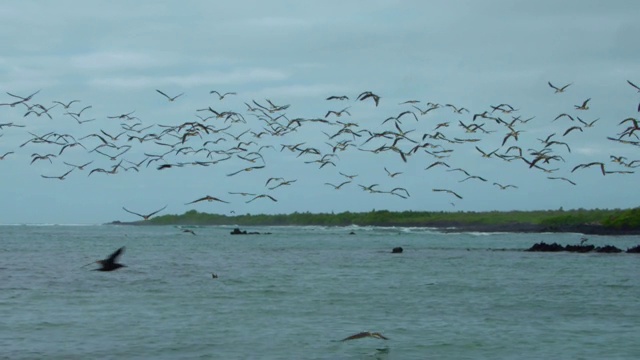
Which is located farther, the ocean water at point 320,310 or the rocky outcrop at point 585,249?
the rocky outcrop at point 585,249

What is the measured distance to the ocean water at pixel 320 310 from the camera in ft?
94.0

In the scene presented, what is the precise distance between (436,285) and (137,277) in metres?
17.9

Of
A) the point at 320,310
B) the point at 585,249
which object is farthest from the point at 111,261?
the point at 585,249

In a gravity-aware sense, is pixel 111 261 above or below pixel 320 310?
above

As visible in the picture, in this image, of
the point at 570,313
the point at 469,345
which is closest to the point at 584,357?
the point at 469,345

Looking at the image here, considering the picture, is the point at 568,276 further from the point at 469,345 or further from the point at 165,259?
the point at 165,259

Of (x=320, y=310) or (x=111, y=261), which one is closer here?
(x=111, y=261)

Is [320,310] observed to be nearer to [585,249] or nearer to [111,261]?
[111,261]

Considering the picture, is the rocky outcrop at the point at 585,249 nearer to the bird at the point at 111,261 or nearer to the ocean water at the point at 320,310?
the ocean water at the point at 320,310

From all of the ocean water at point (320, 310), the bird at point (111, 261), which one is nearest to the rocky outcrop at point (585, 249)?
the ocean water at point (320, 310)

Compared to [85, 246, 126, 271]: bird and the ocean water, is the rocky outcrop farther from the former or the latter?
[85, 246, 126, 271]: bird

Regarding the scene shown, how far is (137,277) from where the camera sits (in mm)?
53969

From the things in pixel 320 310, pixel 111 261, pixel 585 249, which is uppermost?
pixel 585 249

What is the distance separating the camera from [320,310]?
38.5m
